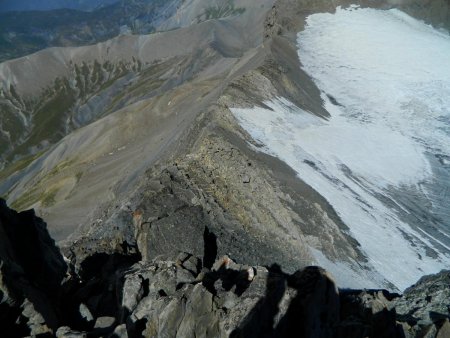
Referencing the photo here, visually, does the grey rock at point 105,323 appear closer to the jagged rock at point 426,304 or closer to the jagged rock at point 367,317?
Answer: the jagged rock at point 367,317

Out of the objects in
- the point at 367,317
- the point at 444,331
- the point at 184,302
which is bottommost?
the point at 367,317

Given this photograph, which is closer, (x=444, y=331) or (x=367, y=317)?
(x=444, y=331)

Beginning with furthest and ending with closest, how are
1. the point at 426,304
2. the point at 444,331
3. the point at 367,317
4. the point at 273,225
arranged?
the point at 273,225 → the point at 426,304 → the point at 367,317 → the point at 444,331

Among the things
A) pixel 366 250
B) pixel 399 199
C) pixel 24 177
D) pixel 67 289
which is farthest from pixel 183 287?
pixel 24 177

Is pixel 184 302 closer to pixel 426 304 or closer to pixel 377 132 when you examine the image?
pixel 426 304

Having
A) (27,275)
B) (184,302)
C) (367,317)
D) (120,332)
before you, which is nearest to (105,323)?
(120,332)

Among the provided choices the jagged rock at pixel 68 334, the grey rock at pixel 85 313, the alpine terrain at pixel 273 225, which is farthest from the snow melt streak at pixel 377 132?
the jagged rock at pixel 68 334

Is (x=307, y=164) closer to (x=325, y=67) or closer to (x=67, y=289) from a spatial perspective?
(x=67, y=289)
